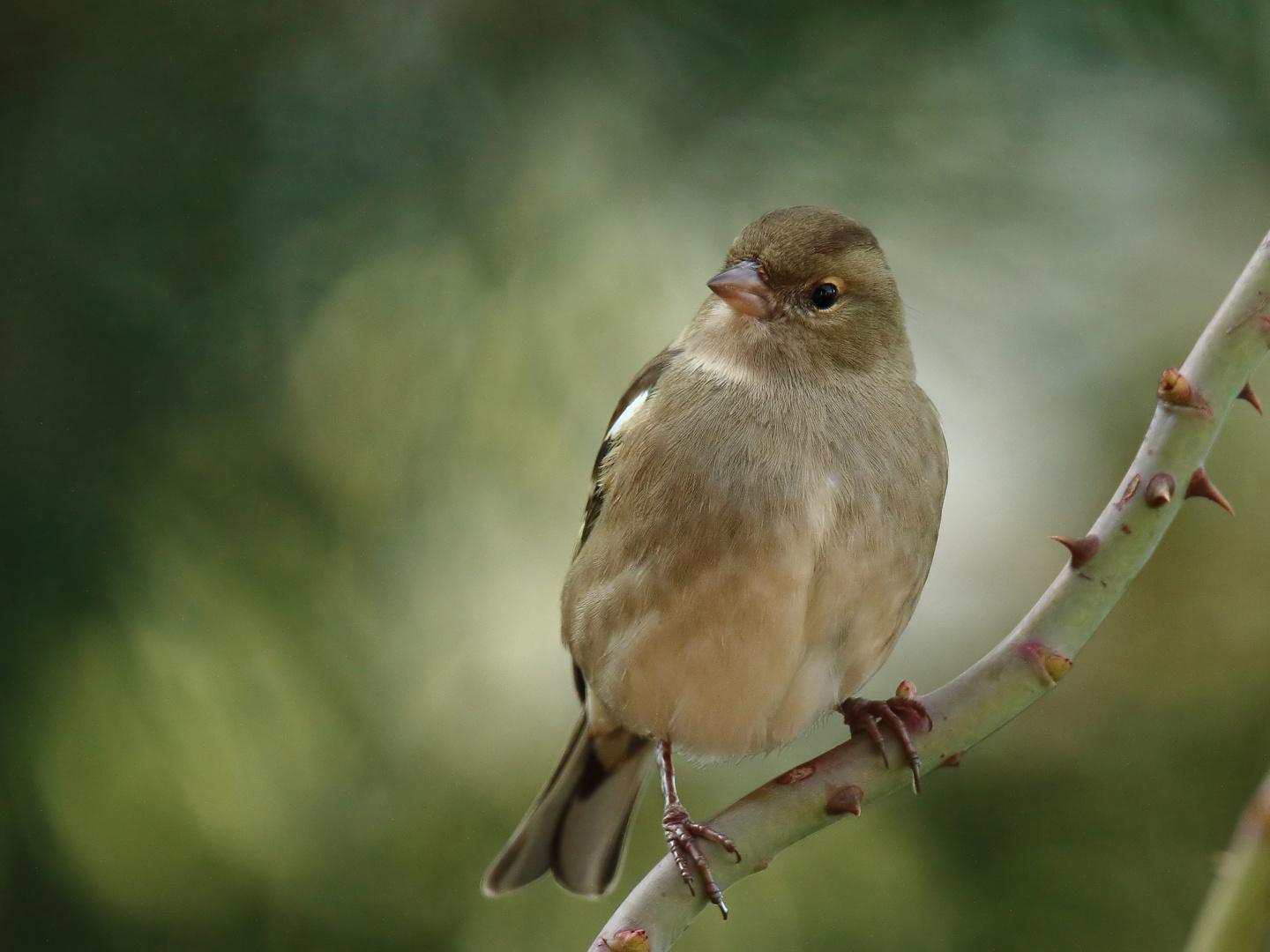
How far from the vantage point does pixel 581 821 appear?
115 inches

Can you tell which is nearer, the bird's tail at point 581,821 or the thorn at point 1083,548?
the thorn at point 1083,548

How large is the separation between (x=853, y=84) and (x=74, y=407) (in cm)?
221

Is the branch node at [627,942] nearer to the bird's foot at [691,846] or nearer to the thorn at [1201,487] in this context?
the bird's foot at [691,846]

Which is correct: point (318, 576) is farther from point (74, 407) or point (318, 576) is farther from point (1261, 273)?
point (1261, 273)

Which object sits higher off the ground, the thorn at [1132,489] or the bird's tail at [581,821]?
the bird's tail at [581,821]

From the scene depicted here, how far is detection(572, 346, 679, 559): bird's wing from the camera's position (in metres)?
2.85

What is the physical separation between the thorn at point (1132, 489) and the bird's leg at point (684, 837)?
72 centimetres

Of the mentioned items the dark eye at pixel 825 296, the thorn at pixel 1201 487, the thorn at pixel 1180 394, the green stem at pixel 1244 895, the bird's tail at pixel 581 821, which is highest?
the dark eye at pixel 825 296

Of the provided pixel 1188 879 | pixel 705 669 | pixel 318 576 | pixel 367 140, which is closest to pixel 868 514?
pixel 705 669

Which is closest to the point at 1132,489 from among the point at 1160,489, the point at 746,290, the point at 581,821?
the point at 1160,489

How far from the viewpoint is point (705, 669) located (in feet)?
8.25

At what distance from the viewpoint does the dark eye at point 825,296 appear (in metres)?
2.77

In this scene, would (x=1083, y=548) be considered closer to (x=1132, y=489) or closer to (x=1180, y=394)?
(x=1132, y=489)

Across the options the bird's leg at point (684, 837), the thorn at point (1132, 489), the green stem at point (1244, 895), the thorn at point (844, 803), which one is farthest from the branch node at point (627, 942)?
the thorn at point (1132, 489)
